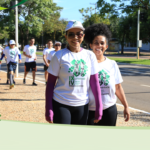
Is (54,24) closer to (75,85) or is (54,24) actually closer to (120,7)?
(120,7)

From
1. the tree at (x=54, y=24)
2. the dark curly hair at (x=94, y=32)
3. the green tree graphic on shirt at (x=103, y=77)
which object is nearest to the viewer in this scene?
the green tree graphic on shirt at (x=103, y=77)

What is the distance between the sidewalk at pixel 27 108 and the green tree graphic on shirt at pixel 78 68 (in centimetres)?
294

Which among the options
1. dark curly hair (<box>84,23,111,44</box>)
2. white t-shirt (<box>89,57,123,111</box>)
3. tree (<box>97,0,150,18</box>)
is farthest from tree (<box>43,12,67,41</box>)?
white t-shirt (<box>89,57,123,111</box>)

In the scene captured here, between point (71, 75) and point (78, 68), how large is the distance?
94mm

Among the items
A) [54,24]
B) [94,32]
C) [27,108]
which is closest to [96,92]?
[94,32]

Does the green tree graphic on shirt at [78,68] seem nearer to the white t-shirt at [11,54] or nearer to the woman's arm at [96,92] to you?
the woman's arm at [96,92]

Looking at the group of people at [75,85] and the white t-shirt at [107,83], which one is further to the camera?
the white t-shirt at [107,83]

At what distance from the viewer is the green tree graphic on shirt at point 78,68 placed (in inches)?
96.9

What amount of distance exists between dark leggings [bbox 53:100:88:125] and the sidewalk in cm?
270

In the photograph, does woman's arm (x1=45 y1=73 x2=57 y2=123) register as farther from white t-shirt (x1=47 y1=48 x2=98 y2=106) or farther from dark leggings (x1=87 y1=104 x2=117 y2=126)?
dark leggings (x1=87 y1=104 x2=117 y2=126)

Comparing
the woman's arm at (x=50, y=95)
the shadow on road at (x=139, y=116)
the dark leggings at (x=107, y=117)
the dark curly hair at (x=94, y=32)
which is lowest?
the shadow on road at (x=139, y=116)

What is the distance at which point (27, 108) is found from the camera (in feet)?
20.9

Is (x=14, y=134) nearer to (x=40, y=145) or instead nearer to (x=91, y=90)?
(x=40, y=145)

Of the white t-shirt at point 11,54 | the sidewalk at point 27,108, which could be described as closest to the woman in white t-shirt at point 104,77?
the sidewalk at point 27,108
